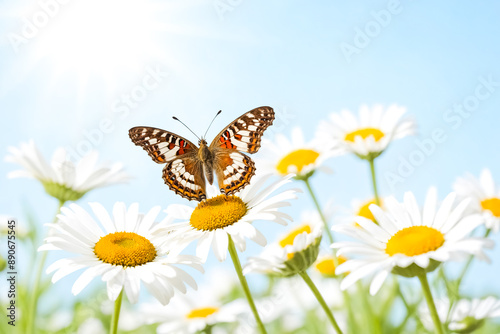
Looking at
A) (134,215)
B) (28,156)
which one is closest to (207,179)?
(134,215)

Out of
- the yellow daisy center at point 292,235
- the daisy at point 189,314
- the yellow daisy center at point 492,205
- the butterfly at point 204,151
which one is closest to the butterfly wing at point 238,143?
the butterfly at point 204,151

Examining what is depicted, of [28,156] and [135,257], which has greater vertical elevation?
[28,156]

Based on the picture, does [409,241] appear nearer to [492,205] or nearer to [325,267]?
[492,205]

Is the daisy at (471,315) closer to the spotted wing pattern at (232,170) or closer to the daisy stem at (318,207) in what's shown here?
the daisy stem at (318,207)

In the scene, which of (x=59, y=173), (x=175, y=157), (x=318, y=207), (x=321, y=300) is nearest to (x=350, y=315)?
(x=318, y=207)

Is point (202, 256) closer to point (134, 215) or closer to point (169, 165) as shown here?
point (134, 215)

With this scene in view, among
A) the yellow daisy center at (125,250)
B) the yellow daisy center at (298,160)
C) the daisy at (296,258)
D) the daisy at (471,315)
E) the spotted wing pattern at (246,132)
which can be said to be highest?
the yellow daisy center at (298,160)

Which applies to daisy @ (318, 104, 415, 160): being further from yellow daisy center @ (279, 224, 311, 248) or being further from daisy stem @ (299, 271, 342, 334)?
daisy stem @ (299, 271, 342, 334)
